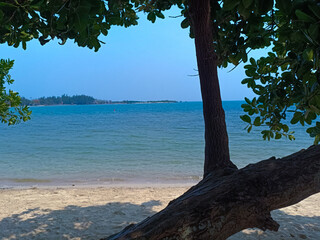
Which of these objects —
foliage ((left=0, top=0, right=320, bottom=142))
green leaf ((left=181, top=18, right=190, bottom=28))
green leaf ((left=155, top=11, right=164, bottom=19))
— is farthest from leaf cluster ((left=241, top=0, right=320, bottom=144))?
green leaf ((left=155, top=11, right=164, bottom=19))

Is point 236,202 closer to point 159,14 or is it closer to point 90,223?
point 159,14

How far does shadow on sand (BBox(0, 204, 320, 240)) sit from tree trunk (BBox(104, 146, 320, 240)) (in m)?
2.21

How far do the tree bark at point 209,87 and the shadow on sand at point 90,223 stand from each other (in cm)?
200

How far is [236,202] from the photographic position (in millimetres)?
2025

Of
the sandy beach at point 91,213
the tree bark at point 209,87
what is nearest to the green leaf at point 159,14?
the tree bark at point 209,87

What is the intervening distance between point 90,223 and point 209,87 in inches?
134

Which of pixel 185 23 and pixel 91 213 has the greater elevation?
pixel 185 23

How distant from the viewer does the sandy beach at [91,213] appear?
4355 millimetres

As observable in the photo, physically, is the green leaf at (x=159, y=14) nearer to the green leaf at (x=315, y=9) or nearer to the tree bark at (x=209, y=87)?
the tree bark at (x=209, y=87)

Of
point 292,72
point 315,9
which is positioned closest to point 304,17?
point 315,9

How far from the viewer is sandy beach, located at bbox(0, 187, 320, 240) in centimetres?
436

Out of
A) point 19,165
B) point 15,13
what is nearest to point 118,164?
point 19,165

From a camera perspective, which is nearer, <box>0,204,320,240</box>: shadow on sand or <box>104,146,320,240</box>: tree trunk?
<box>104,146,320,240</box>: tree trunk

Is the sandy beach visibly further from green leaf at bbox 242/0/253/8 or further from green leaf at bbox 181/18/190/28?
green leaf at bbox 242/0/253/8
